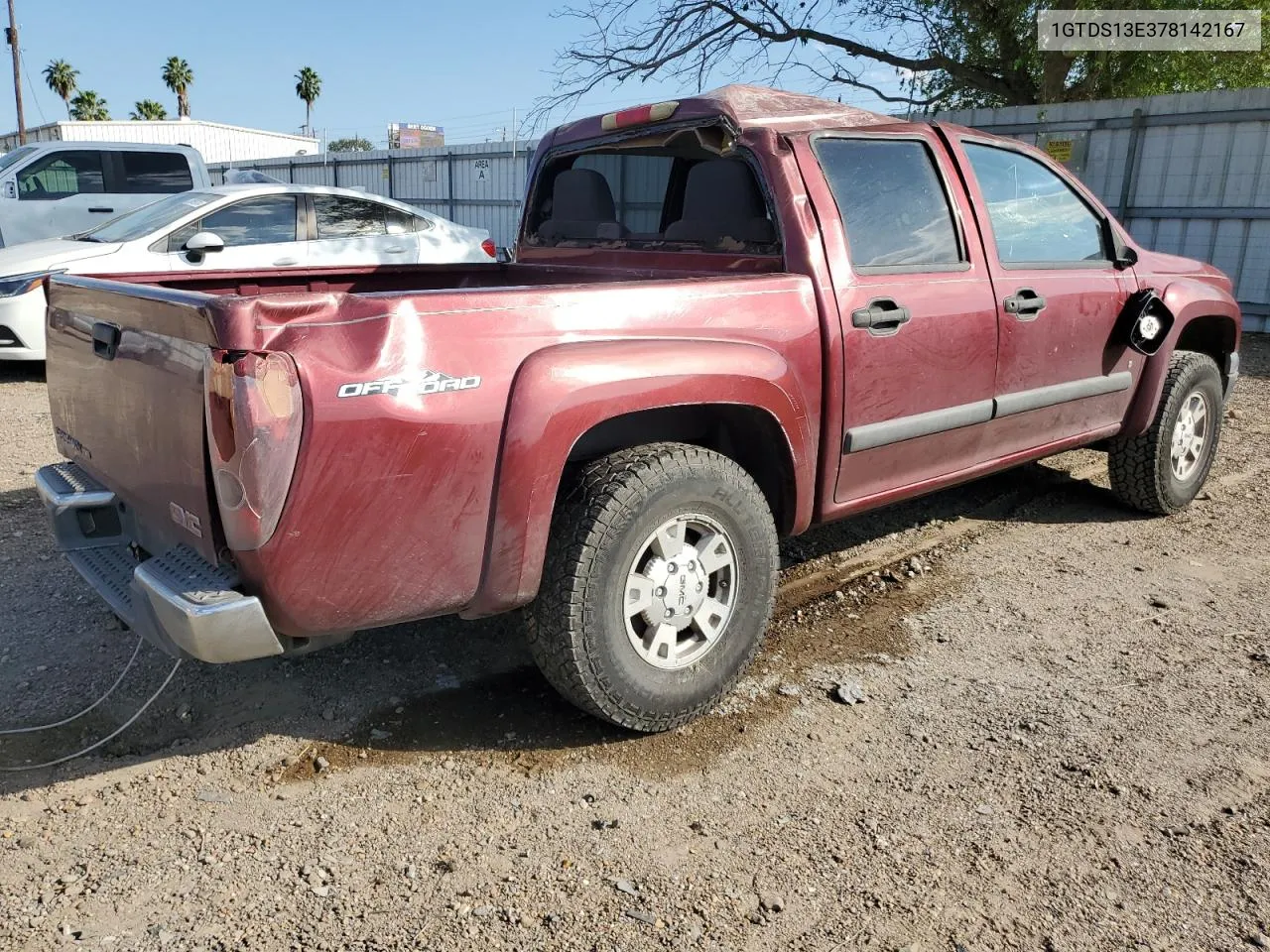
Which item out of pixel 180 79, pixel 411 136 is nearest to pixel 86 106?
pixel 180 79

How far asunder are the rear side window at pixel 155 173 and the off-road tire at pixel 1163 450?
10.4 meters

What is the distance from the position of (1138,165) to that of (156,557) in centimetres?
1237

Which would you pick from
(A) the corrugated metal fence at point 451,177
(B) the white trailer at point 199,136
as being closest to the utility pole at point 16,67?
(B) the white trailer at point 199,136

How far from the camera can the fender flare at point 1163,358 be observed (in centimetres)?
471

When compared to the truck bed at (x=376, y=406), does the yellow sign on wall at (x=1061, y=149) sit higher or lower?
higher

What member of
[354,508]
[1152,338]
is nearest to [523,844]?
[354,508]

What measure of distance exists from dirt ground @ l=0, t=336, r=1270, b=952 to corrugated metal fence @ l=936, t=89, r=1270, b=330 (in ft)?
28.0

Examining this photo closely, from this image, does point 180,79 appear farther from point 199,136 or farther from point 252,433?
point 252,433

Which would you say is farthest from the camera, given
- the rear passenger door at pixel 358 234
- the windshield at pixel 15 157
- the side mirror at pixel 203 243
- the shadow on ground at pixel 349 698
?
the windshield at pixel 15 157

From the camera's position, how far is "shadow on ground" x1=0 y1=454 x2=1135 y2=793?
2.94 metres

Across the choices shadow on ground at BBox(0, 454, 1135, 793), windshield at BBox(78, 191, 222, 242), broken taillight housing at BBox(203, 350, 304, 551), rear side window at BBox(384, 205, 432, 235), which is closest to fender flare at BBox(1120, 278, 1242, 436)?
shadow on ground at BBox(0, 454, 1135, 793)

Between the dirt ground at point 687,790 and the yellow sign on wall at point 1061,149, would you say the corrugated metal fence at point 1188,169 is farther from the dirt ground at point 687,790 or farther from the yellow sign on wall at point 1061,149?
the dirt ground at point 687,790

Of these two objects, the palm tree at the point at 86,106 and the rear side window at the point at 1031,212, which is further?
the palm tree at the point at 86,106

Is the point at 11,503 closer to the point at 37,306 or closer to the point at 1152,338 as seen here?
the point at 37,306
